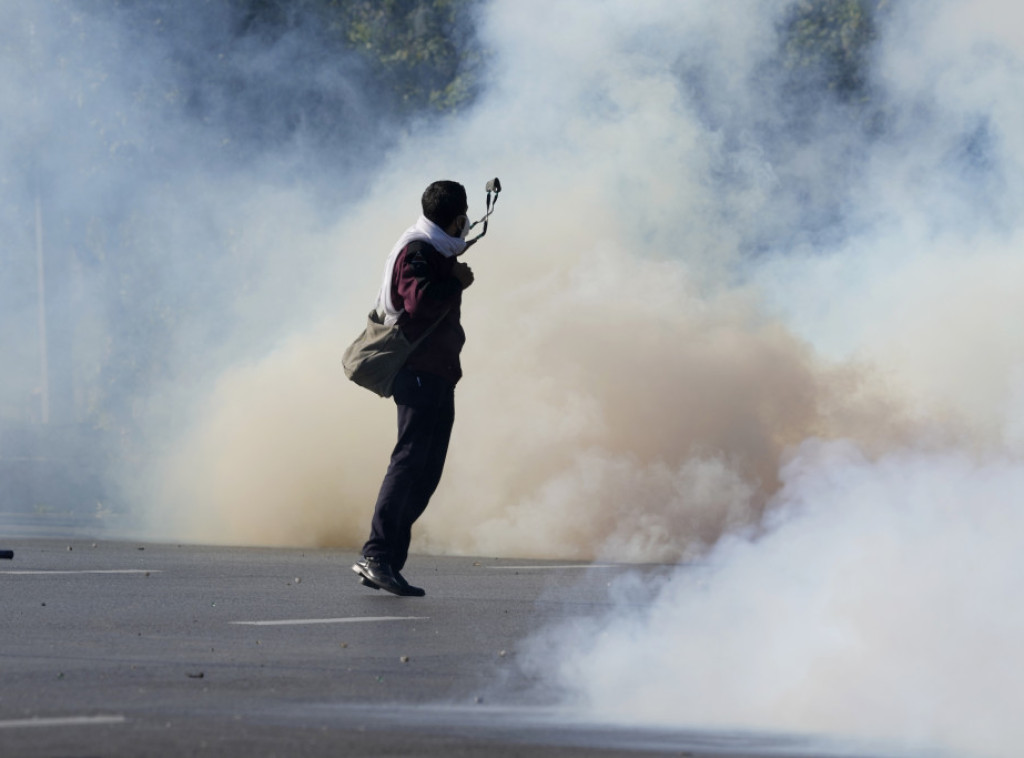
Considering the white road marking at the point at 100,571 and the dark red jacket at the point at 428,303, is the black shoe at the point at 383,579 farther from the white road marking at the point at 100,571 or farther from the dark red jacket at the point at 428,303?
the white road marking at the point at 100,571

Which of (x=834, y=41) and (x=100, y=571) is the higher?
(x=834, y=41)

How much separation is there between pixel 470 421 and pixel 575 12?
5.18 m

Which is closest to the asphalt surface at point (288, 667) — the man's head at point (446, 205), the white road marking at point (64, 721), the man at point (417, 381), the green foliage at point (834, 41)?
the white road marking at point (64, 721)

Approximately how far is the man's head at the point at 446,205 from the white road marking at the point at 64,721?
402cm

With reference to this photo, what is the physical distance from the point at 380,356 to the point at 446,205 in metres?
0.71

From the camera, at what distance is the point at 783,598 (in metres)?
5.92

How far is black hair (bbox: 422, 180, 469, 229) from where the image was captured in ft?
27.8

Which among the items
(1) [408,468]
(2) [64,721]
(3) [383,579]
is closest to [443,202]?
(1) [408,468]

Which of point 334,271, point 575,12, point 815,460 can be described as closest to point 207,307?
point 334,271

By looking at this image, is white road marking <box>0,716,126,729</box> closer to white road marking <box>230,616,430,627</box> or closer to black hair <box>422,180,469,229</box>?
white road marking <box>230,616,430,627</box>

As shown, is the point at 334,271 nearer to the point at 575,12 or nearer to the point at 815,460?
the point at 575,12

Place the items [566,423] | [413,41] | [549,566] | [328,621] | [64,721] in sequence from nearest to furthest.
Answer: [64,721] → [328,621] → [549,566] → [566,423] → [413,41]

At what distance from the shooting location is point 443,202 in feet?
27.8

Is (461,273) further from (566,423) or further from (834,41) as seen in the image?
(834,41)
